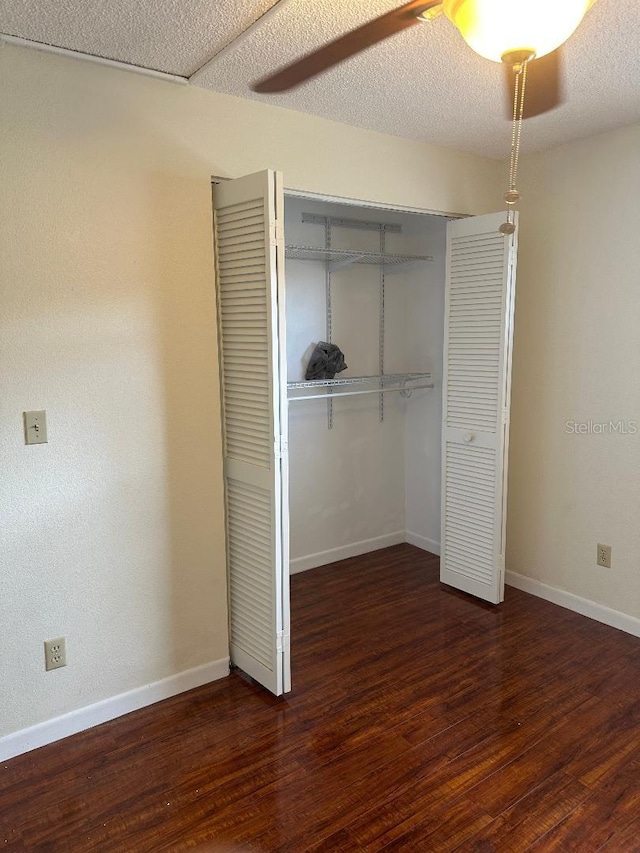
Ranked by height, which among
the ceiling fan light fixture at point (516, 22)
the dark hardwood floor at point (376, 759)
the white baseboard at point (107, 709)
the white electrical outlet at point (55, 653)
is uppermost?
the ceiling fan light fixture at point (516, 22)

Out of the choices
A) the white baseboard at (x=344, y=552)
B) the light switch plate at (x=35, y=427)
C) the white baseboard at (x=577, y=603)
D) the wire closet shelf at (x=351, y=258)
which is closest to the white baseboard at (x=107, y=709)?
the light switch plate at (x=35, y=427)

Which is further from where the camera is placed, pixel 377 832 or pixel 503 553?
pixel 503 553

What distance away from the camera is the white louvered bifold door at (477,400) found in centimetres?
308

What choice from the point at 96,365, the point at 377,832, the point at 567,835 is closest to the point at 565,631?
the point at 567,835

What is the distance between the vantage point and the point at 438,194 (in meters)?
3.15

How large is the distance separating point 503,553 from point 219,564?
158 centimetres

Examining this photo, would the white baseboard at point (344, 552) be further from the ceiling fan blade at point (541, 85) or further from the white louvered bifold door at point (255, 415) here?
the ceiling fan blade at point (541, 85)

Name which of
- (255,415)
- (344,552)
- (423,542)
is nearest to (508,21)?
(255,415)

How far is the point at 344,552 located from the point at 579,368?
1875mm

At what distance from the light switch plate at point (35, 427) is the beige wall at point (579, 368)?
8.20ft

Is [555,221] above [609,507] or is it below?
above

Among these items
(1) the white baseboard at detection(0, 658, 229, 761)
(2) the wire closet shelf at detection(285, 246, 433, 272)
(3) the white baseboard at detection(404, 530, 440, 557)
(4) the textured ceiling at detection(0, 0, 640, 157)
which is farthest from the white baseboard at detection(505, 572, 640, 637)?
(4) the textured ceiling at detection(0, 0, 640, 157)

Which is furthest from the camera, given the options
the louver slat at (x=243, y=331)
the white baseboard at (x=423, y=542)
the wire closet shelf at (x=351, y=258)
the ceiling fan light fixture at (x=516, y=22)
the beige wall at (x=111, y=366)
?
the white baseboard at (x=423, y=542)

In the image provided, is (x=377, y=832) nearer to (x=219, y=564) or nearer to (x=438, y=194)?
(x=219, y=564)
